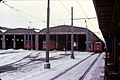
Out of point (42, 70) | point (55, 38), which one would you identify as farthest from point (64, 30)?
point (42, 70)

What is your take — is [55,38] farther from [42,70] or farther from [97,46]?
[42,70]

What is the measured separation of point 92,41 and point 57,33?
12.0m

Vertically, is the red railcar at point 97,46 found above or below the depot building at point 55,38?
below

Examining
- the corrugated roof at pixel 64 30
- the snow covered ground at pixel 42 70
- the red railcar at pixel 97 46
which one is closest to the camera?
the snow covered ground at pixel 42 70

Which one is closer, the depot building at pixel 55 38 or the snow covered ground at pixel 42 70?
the snow covered ground at pixel 42 70

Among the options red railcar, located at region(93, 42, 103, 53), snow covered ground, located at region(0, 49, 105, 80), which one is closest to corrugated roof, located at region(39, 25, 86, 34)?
red railcar, located at region(93, 42, 103, 53)

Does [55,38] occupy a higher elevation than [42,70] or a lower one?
higher

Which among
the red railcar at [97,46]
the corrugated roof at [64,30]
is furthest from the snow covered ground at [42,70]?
the corrugated roof at [64,30]

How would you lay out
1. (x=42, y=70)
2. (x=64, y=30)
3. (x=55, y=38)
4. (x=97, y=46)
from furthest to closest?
(x=55, y=38)
(x=64, y=30)
(x=97, y=46)
(x=42, y=70)

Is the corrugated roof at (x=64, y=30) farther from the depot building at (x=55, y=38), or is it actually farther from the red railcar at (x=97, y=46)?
the red railcar at (x=97, y=46)

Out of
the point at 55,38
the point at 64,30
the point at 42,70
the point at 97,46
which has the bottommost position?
the point at 42,70

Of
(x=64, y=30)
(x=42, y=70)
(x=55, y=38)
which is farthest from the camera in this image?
(x=55, y=38)

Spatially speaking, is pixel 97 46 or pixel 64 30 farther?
pixel 64 30

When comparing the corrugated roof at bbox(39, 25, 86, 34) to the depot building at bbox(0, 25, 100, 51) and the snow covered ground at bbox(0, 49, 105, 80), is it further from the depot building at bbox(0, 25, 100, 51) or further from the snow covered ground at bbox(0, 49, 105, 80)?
the snow covered ground at bbox(0, 49, 105, 80)
